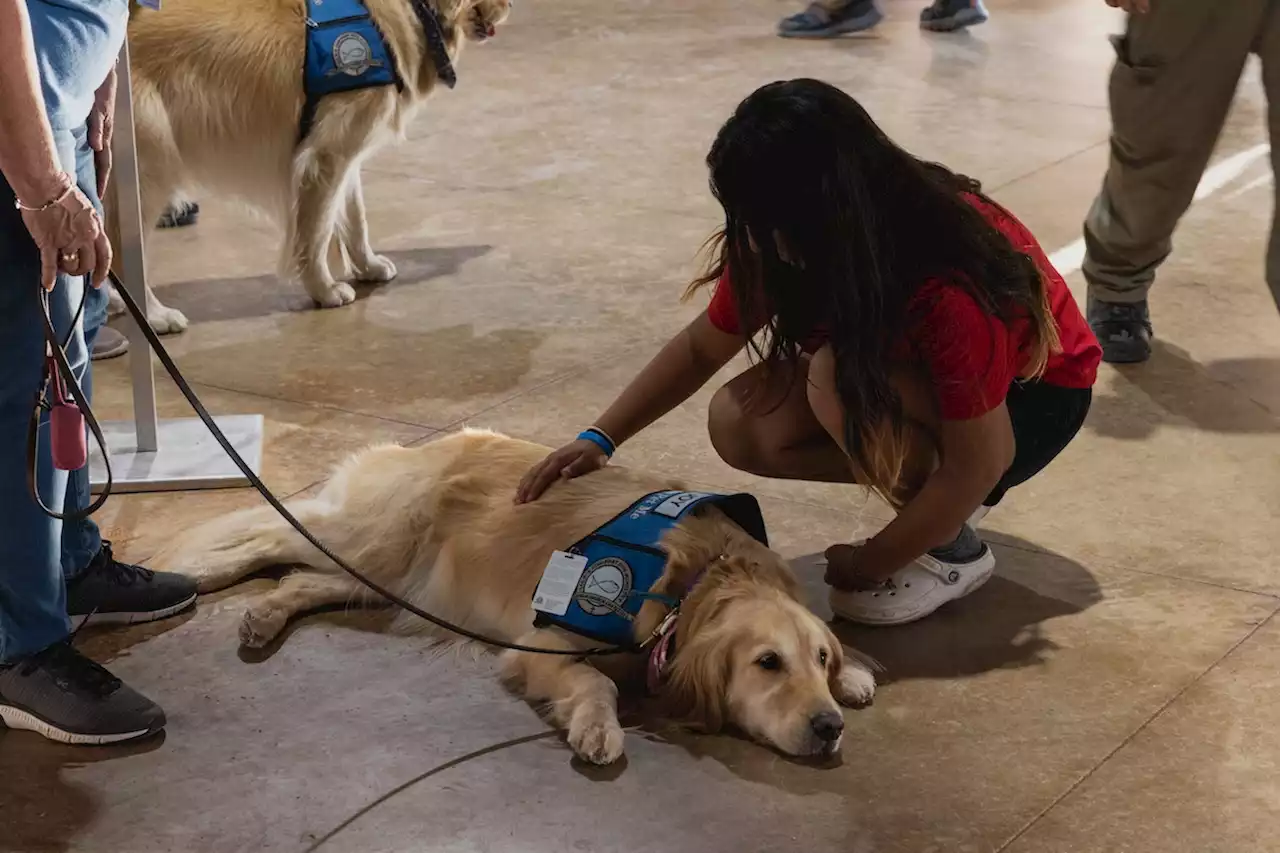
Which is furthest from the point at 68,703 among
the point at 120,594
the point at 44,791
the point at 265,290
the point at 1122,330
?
the point at 1122,330

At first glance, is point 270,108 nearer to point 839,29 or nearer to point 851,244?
point 851,244

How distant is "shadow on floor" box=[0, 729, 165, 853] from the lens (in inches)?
86.7

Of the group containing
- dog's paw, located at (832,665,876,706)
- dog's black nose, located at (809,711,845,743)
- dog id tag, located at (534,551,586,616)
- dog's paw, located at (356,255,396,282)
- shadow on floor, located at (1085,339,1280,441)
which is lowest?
dog's paw, located at (356,255,396,282)

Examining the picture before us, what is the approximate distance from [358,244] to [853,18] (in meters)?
4.54

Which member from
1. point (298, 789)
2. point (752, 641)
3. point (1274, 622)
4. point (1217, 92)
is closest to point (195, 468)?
point (298, 789)

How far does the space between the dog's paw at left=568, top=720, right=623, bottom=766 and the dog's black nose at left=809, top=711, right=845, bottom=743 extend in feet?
1.01

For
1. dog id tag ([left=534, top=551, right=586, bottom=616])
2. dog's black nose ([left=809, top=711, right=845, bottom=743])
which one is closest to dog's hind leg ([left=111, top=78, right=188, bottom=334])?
dog id tag ([left=534, top=551, right=586, bottom=616])

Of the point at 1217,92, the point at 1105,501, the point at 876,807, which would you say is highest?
the point at 1217,92

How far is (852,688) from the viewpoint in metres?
2.57

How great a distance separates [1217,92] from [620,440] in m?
2.01

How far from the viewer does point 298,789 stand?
7.63ft

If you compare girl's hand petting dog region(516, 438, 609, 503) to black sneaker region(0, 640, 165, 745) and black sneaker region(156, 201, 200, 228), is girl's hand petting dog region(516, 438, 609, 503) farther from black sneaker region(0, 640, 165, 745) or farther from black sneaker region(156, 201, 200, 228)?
black sneaker region(156, 201, 200, 228)

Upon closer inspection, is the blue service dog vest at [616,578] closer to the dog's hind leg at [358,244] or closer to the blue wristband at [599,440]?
the blue wristband at [599,440]

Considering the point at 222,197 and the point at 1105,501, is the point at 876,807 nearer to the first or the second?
the point at 1105,501
